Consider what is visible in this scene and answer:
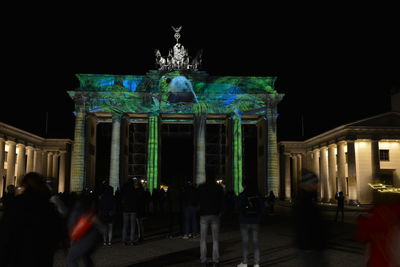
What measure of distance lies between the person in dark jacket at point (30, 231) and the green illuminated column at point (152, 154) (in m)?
46.0

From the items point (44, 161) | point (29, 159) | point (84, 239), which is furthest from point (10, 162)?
point (84, 239)

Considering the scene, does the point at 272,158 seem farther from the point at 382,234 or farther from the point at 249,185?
the point at 382,234

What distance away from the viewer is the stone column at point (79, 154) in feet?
164

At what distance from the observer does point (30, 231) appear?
4383 mm

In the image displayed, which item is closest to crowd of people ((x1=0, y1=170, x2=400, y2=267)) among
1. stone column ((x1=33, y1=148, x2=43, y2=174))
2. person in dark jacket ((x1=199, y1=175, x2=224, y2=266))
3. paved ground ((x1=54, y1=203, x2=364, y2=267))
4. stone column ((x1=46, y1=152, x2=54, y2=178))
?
person in dark jacket ((x1=199, y1=175, x2=224, y2=266))

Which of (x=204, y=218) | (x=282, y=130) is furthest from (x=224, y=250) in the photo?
(x=282, y=130)

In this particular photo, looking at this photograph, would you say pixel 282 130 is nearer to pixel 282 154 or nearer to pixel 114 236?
pixel 282 154

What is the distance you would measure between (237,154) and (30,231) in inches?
1871

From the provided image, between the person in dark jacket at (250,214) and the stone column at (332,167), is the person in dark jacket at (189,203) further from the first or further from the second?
the stone column at (332,167)

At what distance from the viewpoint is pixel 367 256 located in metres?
4.34

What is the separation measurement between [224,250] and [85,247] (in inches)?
298

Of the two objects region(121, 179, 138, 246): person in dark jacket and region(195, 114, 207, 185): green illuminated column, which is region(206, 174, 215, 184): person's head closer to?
region(121, 179, 138, 246): person in dark jacket

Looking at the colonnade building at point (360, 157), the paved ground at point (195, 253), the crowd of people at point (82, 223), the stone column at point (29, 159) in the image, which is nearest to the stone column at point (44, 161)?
the stone column at point (29, 159)

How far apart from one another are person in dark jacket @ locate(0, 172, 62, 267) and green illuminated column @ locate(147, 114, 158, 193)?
46.0m
